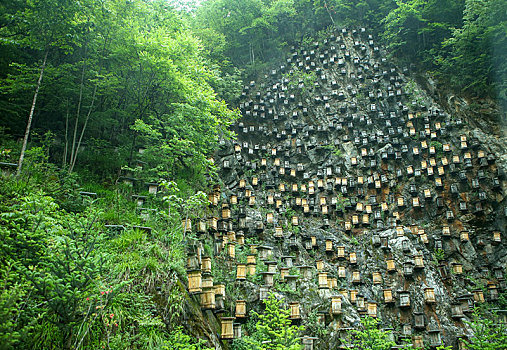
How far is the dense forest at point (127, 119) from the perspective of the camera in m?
5.07

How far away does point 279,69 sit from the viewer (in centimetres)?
2262

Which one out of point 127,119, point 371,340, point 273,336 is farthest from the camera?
point 127,119

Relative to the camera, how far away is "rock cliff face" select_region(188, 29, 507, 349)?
33.9ft

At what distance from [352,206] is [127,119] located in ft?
35.3

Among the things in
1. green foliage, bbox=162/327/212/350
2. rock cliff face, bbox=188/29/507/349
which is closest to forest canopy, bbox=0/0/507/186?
rock cliff face, bbox=188/29/507/349

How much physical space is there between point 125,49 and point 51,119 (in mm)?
4425

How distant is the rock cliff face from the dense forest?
4.41ft

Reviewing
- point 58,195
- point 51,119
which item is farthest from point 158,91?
point 58,195

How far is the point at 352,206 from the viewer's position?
16.5 meters

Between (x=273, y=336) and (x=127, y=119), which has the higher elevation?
(x=127, y=119)

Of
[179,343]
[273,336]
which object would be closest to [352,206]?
[273,336]

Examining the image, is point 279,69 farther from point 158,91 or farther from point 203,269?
point 203,269

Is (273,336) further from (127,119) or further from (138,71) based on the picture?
(127,119)

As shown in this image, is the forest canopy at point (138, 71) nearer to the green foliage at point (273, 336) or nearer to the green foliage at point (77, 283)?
the green foliage at point (77, 283)
